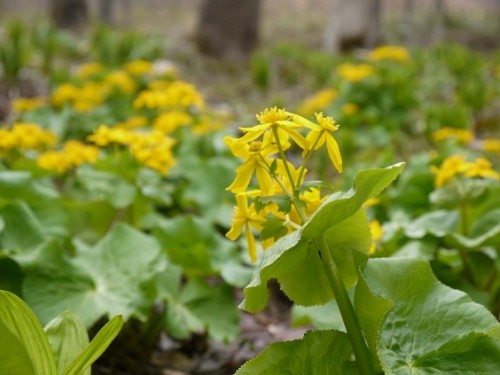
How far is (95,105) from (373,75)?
5.93 feet

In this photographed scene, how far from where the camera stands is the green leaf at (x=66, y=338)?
1188mm

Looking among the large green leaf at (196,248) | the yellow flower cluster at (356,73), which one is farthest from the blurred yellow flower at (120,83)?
the large green leaf at (196,248)

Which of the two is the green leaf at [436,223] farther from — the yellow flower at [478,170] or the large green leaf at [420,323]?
the large green leaf at [420,323]

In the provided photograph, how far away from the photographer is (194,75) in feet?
24.4

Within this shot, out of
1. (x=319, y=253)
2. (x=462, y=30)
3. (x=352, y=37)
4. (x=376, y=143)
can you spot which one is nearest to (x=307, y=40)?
(x=462, y=30)

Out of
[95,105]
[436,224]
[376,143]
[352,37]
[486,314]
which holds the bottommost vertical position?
[352,37]

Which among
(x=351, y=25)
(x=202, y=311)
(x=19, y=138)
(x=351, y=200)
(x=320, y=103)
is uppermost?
(x=351, y=200)

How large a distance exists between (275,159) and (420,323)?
0.35 meters

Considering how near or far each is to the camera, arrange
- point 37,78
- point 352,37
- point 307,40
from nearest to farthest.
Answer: point 37,78 → point 352,37 → point 307,40

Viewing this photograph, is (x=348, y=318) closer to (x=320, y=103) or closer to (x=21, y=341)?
(x=21, y=341)

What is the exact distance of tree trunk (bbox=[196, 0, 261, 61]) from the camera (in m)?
8.58

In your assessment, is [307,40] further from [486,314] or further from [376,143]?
[486,314]

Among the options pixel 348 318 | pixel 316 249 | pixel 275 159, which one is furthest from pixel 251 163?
pixel 348 318

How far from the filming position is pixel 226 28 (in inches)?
338
